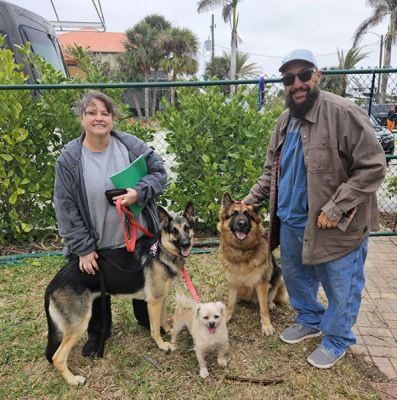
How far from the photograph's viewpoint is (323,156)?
2.42 metres

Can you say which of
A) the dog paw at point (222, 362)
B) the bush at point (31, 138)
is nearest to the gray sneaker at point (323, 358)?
the dog paw at point (222, 362)

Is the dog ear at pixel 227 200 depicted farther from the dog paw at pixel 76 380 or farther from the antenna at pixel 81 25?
the antenna at pixel 81 25

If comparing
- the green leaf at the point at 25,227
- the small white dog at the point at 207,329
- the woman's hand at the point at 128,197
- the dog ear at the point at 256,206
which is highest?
the woman's hand at the point at 128,197

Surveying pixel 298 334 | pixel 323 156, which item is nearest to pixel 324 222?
pixel 323 156

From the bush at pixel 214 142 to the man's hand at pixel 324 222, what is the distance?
8.18 ft

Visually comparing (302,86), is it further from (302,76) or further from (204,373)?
Answer: (204,373)

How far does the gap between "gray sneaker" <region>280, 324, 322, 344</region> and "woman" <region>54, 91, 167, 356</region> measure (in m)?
1.72

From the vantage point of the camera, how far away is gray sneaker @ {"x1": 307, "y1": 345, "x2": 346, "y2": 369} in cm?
293

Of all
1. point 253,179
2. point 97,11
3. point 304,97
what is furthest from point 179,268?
point 97,11

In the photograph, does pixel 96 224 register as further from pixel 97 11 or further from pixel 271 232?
pixel 97 11

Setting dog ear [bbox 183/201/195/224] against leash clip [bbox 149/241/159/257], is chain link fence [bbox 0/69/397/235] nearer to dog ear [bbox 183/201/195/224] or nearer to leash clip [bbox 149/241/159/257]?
dog ear [bbox 183/201/195/224]

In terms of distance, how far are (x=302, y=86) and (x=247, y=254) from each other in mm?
1686

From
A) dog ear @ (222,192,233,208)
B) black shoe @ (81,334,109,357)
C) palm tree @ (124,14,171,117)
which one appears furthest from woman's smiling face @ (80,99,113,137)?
palm tree @ (124,14,171,117)

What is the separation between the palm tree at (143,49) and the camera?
3488 centimetres
